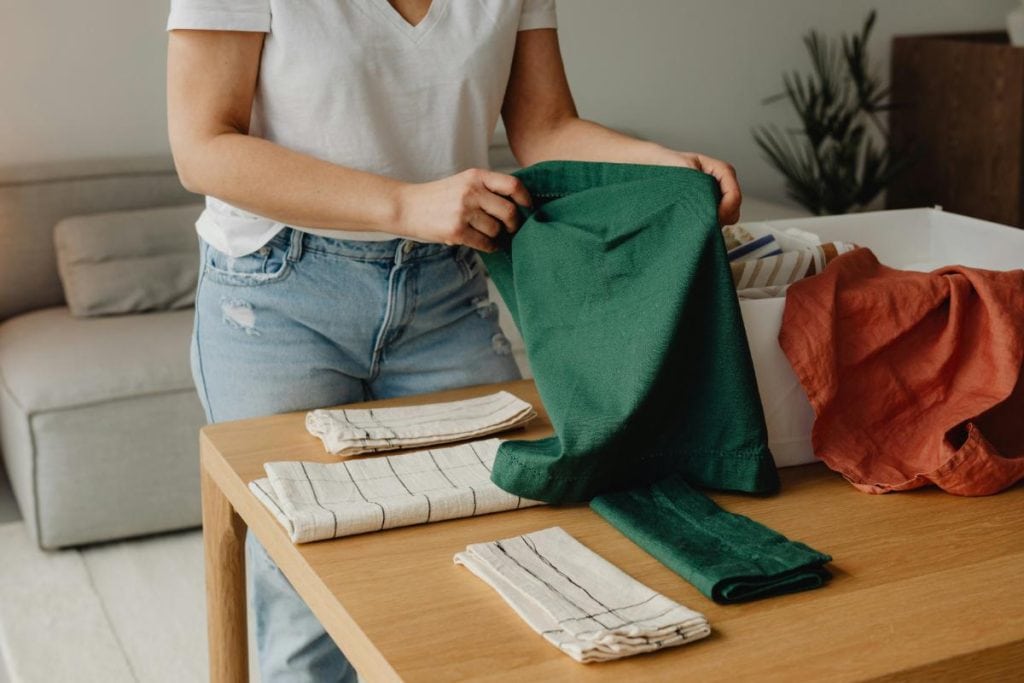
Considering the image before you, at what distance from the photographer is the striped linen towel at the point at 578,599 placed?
868 millimetres

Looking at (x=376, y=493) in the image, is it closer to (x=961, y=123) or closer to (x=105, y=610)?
(x=105, y=610)

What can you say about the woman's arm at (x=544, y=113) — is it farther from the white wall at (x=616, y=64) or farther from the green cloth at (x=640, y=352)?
the white wall at (x=616, y=64)

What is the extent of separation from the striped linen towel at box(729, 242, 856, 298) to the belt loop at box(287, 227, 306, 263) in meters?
0.48

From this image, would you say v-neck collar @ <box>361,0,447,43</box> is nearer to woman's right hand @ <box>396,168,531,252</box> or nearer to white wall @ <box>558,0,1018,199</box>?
woman's right hand @ <box>396,168,531,252</box>

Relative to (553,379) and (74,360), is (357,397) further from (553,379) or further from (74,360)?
(74,360)

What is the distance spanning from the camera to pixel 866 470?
3.86ft

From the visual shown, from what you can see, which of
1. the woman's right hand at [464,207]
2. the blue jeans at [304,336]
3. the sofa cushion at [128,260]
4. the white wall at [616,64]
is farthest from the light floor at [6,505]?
the woman's right hand at [464,207]

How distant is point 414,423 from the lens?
132cm

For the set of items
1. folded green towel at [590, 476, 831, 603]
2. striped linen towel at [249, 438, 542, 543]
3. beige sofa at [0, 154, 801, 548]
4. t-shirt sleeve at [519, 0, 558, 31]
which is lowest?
beige sofa at [0, 154, 801, 548]

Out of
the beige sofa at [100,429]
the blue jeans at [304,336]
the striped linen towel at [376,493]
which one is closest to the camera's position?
the striped linen towel at [376,493]

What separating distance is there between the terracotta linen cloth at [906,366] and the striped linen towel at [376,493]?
0.95ft

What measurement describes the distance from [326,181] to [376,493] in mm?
329

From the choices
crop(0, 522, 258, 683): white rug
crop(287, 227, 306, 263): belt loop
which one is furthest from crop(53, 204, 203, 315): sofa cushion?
crop(287, 227, 306, 263): belt loop

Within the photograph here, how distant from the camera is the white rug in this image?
2361mm
